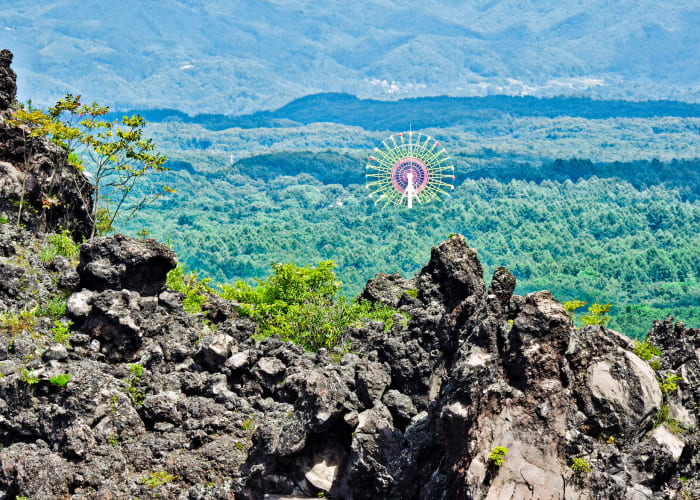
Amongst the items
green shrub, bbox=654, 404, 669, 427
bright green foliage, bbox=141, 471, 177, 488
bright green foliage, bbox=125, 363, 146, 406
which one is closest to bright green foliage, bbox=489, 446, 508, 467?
green shrub, bbox=654, 404, 669, 427

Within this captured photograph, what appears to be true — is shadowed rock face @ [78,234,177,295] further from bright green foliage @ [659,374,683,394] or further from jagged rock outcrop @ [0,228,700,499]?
bright green foliage @ [659,374,683,394]

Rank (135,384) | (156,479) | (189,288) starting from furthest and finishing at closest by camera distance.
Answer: (189,288) → (135,384) → (156,479)

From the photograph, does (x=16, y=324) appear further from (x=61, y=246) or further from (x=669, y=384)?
(x=669, y=384)

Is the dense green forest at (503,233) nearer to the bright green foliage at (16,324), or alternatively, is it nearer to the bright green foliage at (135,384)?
the bright green foliage at (135,384)

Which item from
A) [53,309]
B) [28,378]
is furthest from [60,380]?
[53,309]

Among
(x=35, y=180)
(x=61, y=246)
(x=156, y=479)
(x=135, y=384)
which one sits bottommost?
(x=156, y=479)

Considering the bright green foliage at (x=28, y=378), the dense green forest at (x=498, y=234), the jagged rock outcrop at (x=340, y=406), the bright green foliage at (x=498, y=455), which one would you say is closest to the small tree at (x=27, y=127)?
the jagged rock outcrop at (x=340, y=406)
